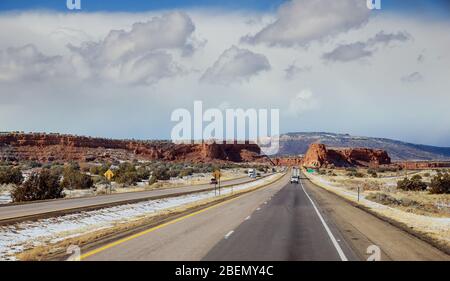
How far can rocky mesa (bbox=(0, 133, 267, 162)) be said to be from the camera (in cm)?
12400

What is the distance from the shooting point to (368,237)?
15.5 metres

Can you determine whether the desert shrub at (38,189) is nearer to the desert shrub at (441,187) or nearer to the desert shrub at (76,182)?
the desert shrub at (76,182)

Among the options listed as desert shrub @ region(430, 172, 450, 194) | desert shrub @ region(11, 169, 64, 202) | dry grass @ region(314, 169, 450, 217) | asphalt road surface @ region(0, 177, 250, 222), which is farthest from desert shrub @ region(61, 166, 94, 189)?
desert shrub @ region(430, 172, 450, 194)

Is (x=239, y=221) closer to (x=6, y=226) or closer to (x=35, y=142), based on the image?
(x=6, y=226)

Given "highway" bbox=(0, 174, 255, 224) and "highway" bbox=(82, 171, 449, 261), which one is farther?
"highway" bbox=(0, 174, 255, 224)

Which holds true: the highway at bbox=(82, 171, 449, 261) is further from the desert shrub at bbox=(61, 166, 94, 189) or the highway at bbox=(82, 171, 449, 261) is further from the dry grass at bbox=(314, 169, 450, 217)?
the desert shrub at bbox=(61, 166, 94, 189)

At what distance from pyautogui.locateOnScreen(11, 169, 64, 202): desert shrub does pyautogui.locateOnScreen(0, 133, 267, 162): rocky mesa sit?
76894 millimetres

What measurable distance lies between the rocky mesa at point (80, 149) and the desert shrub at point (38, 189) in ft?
252

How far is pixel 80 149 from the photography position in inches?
5266

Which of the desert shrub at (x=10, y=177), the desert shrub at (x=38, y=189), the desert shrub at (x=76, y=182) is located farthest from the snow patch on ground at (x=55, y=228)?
the desert shrub at (x=10, y=177)

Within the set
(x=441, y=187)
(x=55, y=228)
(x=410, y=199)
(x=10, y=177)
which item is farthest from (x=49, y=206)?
(x=441, y=187)

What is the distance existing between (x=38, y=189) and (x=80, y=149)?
97484 mm

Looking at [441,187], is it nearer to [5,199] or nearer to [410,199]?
[410,199]

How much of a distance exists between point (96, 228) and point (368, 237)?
9.95 meters
